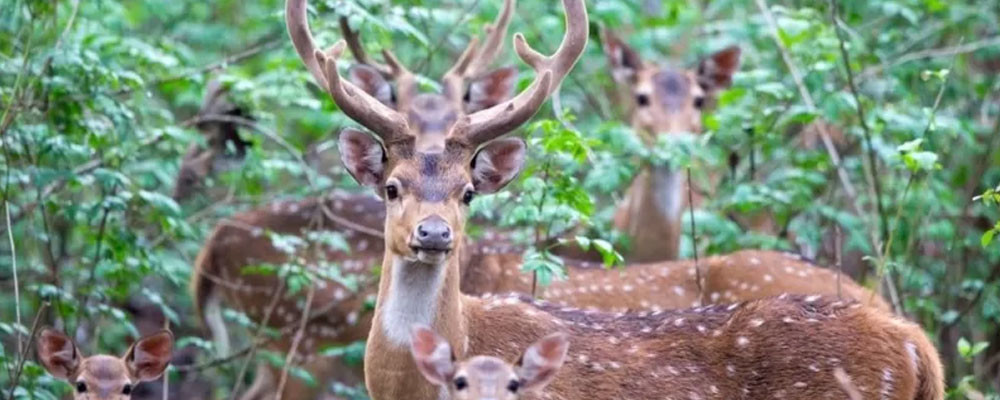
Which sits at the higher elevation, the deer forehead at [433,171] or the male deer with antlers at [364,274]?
the deer forehead at [433,171]

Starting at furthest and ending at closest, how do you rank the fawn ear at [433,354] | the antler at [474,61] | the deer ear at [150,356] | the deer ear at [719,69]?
the deer ear at [719,69]
the antler at [474,61]
the deer ear at [150,356]
the fawn ear at [433,354]

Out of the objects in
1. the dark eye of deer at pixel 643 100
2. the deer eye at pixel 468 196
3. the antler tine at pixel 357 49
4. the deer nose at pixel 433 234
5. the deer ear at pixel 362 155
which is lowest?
the deer nose at pixel 433 234

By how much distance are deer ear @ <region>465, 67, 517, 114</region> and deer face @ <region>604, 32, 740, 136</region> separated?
2.50ft

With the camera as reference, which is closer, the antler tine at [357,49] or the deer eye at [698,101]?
the antler tine at [357,49]

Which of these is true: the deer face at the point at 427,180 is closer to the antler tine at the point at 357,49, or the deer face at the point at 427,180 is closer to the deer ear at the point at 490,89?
the antler tine at the point at 357,49

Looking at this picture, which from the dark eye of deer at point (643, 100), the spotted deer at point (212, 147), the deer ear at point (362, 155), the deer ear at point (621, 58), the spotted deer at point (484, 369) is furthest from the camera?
the deer ear at point (621, 58)

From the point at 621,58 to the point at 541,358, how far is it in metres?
5.31

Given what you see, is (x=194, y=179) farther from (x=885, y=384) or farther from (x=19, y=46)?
(x=885, y=384)

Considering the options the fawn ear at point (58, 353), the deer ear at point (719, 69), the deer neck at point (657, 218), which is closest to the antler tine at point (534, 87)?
the fawn ear at point (58, 353)

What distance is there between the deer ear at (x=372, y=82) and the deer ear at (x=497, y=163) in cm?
336

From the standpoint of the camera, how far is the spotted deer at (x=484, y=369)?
18.7 feet

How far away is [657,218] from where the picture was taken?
1002cm

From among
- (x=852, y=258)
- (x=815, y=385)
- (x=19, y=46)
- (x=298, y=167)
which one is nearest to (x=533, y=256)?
(x=815, y=385)

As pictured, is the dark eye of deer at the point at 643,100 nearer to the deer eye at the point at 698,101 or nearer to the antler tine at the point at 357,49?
the deer eye at the point at 698,101
